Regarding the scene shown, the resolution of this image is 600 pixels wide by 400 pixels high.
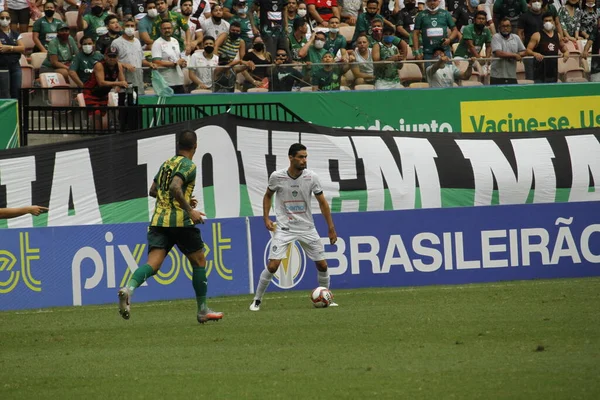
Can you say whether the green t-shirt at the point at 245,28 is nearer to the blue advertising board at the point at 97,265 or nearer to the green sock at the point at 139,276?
the blue advertising board at the point at 97,265

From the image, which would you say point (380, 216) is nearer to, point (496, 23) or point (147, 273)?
point (147, 273)

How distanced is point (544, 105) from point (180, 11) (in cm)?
812

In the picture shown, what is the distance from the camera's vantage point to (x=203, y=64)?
71.4ft

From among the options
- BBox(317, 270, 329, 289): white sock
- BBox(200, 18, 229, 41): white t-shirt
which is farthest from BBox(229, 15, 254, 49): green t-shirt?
BBox(317, 270, 329, 289): white sock

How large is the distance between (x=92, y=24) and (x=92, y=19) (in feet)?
0.39

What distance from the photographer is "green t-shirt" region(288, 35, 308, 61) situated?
2251 centimetres

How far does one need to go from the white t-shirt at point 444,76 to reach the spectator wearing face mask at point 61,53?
22.9 ft

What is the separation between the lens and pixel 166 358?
10.2 m

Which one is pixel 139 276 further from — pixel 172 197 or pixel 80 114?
pixel 80 114

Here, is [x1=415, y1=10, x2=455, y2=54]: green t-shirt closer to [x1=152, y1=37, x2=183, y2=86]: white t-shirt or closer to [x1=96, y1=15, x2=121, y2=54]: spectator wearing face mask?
[x1=152, y1=37, x2=183, y2=86]: white t-shirt

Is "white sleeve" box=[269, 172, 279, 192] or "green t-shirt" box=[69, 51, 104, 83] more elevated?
"green t-shirt" box=[69, 51, 104, 83]

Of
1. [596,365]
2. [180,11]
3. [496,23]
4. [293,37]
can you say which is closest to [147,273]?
[596,365]

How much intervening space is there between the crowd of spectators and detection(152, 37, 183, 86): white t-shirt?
0.06 feet

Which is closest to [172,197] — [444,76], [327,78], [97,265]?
[97,265]
